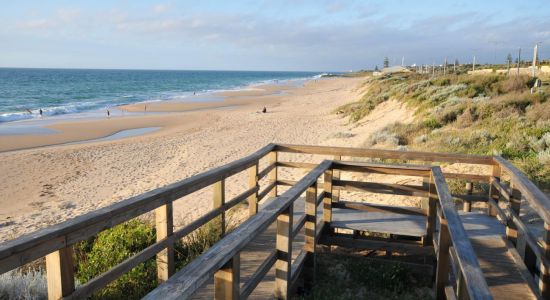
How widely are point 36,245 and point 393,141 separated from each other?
11.4 meters

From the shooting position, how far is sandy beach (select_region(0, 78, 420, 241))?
1016 centimetres

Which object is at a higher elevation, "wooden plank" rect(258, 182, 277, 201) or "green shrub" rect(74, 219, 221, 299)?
"wooden plank" rect(258, 182, 277, 201)

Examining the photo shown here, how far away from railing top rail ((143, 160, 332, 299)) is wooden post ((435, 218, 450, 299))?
3.75 ft

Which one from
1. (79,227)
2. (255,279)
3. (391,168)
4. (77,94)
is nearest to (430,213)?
(391,168)

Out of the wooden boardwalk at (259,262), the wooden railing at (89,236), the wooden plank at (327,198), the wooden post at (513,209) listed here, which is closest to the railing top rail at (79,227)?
the wooden railing at (89,236)

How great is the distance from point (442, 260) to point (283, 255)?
3.83ft

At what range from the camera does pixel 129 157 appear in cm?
1555

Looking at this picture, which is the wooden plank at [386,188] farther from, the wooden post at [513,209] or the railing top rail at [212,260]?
the railing top rail at [212,260]

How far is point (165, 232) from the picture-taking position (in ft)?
11.5

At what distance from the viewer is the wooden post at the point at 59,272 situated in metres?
2.42

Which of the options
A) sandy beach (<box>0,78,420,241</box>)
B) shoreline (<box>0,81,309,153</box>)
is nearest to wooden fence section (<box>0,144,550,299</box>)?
sandy beach (<box>0,78,420,241</box>)

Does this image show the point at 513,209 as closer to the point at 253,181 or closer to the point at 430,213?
the point at 430,213

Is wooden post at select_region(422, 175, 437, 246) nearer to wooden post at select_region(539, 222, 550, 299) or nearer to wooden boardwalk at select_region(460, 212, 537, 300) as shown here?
wooden boardwalk at select_region(460, 212, 537, 300)

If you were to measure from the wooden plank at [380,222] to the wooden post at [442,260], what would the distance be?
4.37 ft
